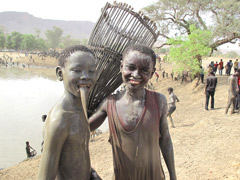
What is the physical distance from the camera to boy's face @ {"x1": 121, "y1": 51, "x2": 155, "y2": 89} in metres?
1.69

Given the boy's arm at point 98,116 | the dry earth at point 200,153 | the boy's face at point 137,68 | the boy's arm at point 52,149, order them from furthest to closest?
1. the dry earth at point 200,153
2. the boy's arm at point 98,116
3. the boy's face at point 137,68
4. the boy's arm at point 52,149

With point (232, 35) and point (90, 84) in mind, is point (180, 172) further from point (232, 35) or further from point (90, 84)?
point (232, 35)

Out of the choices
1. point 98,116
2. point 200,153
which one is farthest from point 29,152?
point 98,116

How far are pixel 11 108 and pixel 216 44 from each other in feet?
54.5

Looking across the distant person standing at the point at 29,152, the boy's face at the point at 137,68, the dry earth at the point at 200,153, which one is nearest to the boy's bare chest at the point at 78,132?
the boy's face at the point at 137,68

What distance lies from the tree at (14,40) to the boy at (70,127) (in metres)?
72.4

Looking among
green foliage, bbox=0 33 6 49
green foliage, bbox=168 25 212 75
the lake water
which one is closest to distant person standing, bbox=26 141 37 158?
the lake water

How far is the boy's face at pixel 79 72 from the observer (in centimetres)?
146

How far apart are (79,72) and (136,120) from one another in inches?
24.8

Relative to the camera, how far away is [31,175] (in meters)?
7.00

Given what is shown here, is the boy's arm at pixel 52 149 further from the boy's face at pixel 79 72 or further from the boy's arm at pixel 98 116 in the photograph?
the boy's arm at pixel 98 116

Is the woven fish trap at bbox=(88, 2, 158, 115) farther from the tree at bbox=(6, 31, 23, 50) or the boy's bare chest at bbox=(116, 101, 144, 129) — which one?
the tree at bbox=(6, 31, 23, 50)

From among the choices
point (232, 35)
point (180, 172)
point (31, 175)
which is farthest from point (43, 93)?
point (180, 172)

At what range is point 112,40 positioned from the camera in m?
2.09
